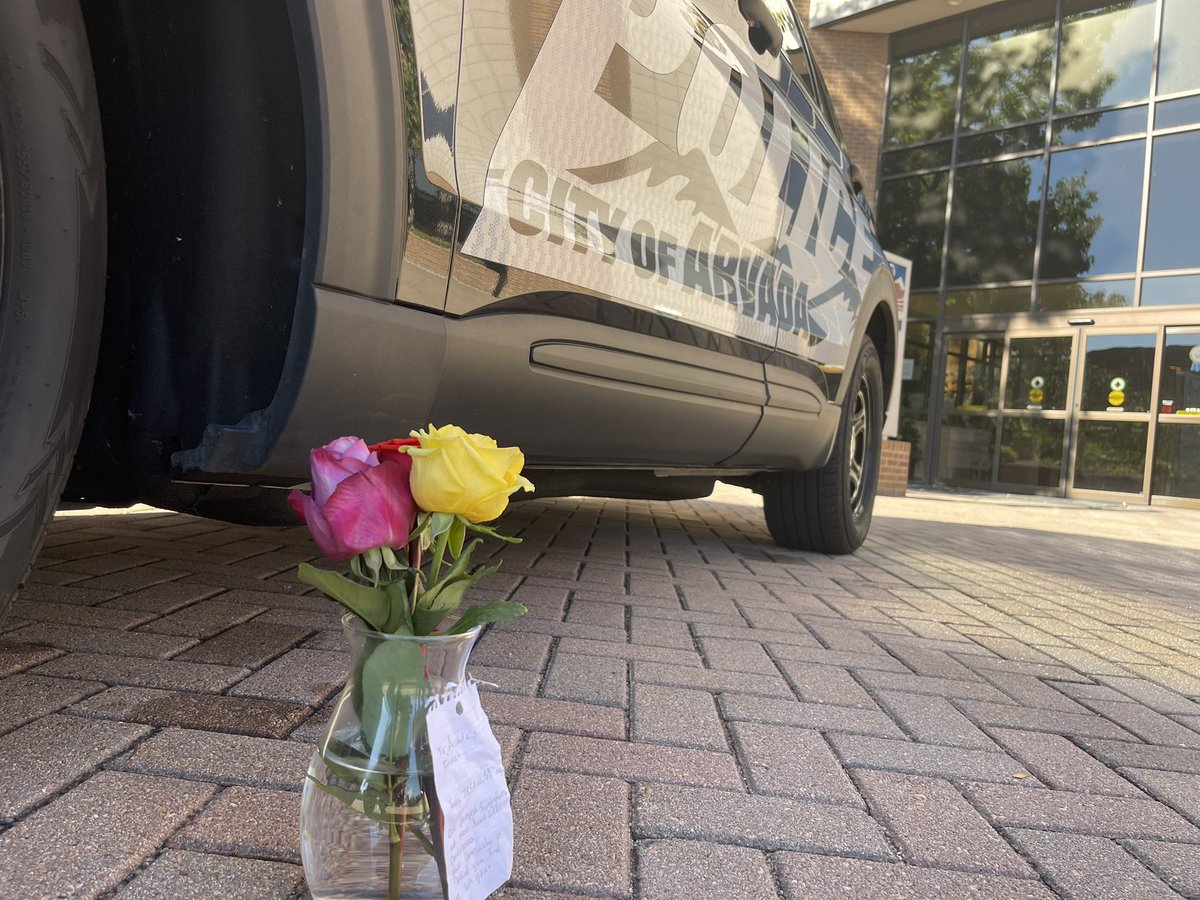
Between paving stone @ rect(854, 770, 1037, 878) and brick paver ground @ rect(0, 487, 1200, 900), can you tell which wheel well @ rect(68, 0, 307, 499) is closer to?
brick paver ground @ rect(0, 487, 1200, 900)

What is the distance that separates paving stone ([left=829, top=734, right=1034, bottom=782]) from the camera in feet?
4.45

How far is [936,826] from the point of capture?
1158 millimetres

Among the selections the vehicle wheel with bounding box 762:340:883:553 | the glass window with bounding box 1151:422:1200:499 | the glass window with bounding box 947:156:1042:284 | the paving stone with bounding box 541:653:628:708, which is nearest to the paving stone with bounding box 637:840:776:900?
the paving stone with bounding box 541:653:628:708

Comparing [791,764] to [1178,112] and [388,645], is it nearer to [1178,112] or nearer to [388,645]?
[388,645]

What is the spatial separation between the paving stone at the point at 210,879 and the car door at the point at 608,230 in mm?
729

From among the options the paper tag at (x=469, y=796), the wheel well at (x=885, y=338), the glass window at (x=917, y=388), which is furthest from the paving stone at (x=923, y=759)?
the glass window at (x=917, y=388)

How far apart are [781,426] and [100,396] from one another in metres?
1.96

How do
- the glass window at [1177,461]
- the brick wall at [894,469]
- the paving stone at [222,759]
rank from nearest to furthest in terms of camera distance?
the paving stone at [222,759] → the brick wall at [894,469] → the glass window at [1177,461]

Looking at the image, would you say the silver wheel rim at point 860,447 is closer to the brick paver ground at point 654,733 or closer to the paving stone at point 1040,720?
the brick paver ground at point 654,733

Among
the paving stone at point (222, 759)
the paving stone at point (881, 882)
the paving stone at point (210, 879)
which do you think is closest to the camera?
the paving stone at point (210, 879)

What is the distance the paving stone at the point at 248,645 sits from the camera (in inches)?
61.4

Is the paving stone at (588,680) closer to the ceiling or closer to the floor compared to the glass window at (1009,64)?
closer to the floor

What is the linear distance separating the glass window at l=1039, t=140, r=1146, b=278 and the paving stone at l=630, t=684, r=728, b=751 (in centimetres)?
1105

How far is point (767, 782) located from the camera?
1245 mm
